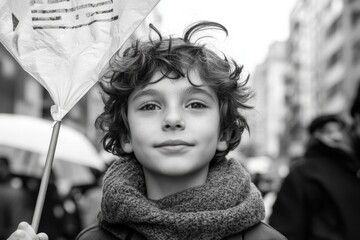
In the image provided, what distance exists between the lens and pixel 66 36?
2.62 meters

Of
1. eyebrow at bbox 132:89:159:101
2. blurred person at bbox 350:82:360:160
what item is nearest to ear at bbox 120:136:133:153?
eyebrow at bbox 132:89:159:101

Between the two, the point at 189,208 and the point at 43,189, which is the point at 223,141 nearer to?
the point at 189,208

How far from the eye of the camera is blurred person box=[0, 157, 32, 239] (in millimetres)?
7770

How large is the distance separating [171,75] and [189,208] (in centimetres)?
46

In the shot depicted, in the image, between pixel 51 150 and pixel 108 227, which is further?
pixel 108 227

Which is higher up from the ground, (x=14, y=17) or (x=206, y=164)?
(x=14, y=17)

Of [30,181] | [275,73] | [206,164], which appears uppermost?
[206,164]

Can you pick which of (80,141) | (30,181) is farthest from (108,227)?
(80,141)

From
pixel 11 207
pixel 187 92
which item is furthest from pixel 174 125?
pixel 11 207

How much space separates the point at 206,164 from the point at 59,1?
770mm

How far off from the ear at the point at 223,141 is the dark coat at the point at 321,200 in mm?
2448

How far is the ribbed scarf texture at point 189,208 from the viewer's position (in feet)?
8.25

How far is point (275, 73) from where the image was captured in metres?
131

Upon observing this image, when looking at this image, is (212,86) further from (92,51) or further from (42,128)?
(42,128)
